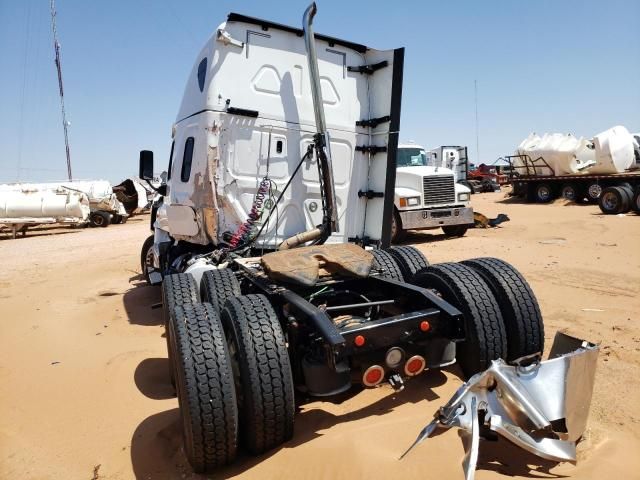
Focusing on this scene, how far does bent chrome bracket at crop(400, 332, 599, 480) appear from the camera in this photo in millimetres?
2223

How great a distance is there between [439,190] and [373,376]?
10.00m

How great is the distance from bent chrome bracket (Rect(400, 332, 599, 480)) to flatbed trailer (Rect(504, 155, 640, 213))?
16343 mm

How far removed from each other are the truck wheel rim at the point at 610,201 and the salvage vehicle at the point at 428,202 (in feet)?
23.1

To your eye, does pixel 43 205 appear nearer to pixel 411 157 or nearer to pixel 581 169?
pixel 411 157

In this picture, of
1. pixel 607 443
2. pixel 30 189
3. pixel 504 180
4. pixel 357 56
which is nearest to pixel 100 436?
pixel 607 443

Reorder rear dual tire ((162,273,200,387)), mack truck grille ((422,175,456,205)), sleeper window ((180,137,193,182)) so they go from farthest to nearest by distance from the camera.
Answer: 1. mack truck grille ((422,175,456,205))
2. sleeper window ((180,137,193,182))
3. rear dual tire ((162,273,200,387))

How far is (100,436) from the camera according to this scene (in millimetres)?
3291

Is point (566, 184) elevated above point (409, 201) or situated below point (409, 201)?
above

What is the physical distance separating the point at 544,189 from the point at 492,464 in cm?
2224

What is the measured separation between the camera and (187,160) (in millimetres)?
5707

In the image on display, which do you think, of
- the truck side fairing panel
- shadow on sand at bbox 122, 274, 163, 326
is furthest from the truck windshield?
shadow on sand at bbox 122, 274, 163, 326

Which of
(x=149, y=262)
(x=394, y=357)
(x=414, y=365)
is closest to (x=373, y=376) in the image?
(x=394, y=357)

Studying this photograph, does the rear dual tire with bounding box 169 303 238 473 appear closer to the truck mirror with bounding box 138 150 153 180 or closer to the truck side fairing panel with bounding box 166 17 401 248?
the truck side fairing panel with bounding box 166 17 401 248

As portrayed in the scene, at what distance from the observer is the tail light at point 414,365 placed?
9.47 ft
